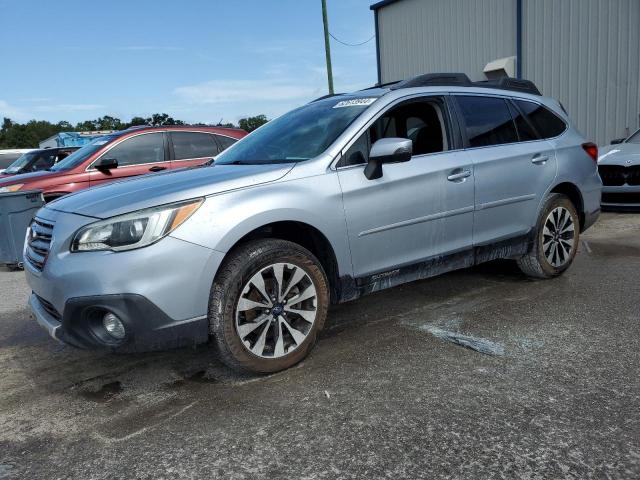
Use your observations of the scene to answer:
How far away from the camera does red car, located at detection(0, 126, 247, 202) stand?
7496 mm

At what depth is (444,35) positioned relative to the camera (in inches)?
632

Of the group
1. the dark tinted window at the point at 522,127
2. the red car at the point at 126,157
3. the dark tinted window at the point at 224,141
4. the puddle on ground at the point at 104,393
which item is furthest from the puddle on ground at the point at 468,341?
the dark tinted window at the point at 224,141

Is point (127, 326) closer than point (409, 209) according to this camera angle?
Yes

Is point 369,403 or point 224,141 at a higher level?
point 224,141

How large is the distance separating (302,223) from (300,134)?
93 cm

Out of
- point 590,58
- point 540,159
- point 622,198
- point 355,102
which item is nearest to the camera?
point 355,102

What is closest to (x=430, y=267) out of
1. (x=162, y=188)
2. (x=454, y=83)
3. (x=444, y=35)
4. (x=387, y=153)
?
(x=387, y=153)

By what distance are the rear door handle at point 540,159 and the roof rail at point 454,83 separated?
0.66m

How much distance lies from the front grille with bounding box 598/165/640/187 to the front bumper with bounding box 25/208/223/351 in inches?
265

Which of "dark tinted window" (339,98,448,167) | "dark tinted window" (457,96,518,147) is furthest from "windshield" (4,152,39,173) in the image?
"dark tinted window" (457,96,518,147)

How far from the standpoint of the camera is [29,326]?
456 centimetres

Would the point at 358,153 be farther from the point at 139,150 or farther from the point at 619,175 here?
the point at 619,175

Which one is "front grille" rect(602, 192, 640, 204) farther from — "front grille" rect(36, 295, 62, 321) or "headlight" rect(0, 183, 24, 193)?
"headlight" rect(0, 183, 24, 193)

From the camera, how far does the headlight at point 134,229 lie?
2.79m
